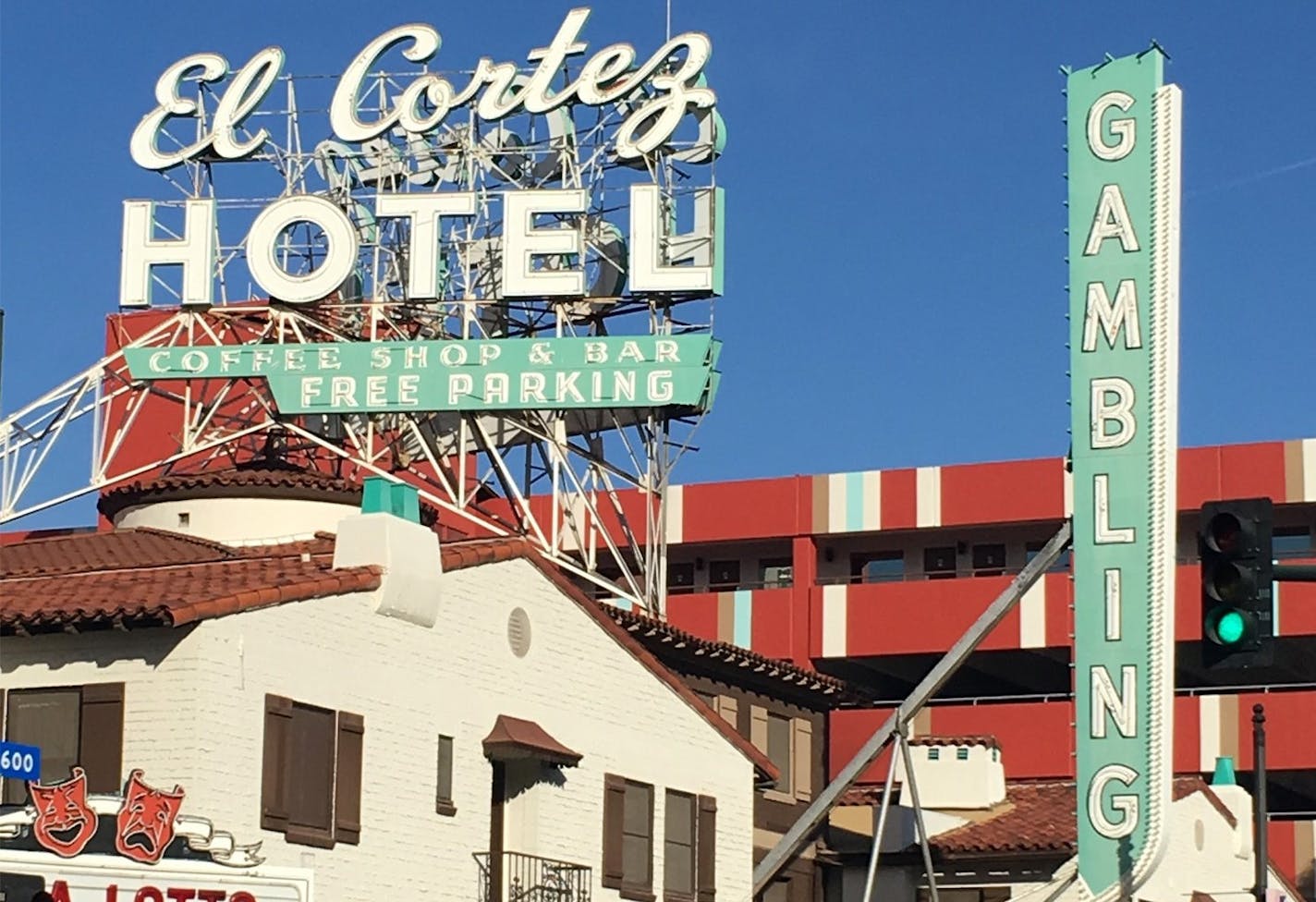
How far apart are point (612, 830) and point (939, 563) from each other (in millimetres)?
41430

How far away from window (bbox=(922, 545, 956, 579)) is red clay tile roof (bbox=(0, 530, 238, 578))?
40.7 m

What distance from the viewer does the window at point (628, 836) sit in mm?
39375

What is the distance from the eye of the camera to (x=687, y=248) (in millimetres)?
51625

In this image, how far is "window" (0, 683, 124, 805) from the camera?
31.2 metres

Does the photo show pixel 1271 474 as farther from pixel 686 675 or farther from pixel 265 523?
pixel 265 523

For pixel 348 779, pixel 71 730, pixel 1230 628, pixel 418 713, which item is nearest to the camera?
pixel 1230 628

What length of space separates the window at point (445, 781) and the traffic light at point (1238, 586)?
16008 millimetres

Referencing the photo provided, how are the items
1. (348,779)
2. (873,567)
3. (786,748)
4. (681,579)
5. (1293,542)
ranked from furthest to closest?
1. (681,579)
2. (873,567)
3. (1293,542)
4. (786,748)
5. (348,779)

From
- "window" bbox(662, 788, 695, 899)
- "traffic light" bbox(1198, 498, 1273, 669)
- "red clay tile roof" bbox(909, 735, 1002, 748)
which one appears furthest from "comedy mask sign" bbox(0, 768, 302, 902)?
"red clay tile roof" bbox(909, 735, 1002, 748)

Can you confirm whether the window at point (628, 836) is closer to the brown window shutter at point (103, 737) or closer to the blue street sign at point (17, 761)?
the brown window shutter at point (103, 737)

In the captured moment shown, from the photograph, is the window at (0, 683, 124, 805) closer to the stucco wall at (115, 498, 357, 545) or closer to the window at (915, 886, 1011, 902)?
the stucco wall at (115, 498, 357, 545)

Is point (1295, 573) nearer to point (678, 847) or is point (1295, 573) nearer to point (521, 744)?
point (521, 744)

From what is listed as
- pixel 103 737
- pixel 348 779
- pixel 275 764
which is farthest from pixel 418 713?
pixel 103 737

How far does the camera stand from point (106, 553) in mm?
40031
